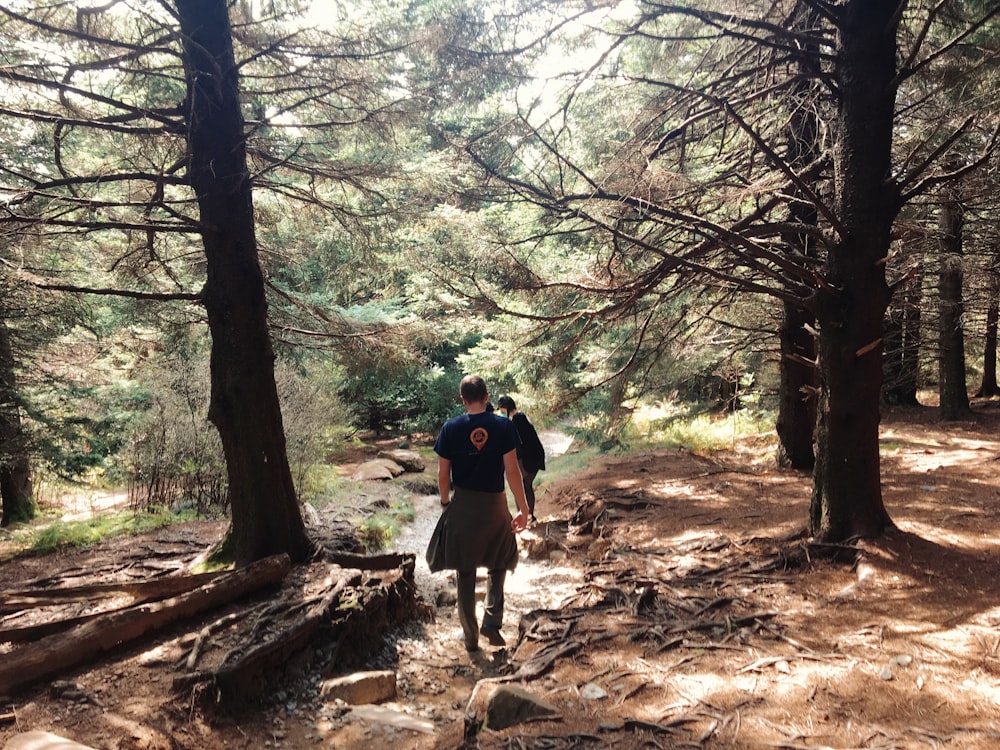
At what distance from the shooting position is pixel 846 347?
17.8 ft

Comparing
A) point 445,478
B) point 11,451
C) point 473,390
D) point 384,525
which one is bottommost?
point 384,525

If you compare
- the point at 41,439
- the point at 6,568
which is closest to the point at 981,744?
the point at 6,568

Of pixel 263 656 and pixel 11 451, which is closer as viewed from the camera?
pixel 263 656

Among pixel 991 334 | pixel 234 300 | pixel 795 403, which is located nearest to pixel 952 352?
pixel 991 334

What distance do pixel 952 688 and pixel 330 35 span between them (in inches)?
291

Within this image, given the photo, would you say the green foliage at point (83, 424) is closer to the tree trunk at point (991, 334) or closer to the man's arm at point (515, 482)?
the man's arm at point (515, 482)

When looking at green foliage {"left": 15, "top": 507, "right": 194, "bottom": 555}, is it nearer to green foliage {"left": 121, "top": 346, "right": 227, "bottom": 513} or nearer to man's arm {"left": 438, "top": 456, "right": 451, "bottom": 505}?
green foliage {"left": 121, "top": 346, "right": 227, "bottom": 513}

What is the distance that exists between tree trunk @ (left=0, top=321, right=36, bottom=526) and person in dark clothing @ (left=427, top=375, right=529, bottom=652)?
871cm

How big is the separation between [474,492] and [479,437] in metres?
0.43

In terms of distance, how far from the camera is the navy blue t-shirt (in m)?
4.60

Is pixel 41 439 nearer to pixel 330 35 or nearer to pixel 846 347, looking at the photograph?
pixel 330 35

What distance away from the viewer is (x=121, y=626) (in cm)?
433

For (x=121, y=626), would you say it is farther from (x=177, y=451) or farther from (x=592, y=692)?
(x=177, y=451)

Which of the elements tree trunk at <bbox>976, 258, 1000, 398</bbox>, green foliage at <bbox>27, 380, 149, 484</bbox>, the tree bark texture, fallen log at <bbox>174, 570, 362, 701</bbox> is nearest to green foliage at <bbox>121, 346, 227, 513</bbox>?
green foliage at <bbox>27, 380, 149, 484</bbox>
